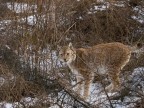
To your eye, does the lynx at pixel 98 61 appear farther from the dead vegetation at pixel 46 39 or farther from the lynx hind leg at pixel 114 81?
the dead vegetation at pixel 46 39

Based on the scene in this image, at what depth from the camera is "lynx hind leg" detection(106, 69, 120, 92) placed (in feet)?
23.0

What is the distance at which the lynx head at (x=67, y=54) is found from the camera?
7015 millimetres

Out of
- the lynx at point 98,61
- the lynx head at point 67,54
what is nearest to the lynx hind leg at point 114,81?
the lynx at point 98,61

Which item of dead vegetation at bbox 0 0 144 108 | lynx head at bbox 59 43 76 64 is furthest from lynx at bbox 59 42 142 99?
dead vegetation at bbox 0 0 144 108

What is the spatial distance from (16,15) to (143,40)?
104 inches

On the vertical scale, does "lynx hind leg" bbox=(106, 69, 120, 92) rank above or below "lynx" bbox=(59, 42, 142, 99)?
below

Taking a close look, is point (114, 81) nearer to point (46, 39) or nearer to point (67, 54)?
point (67, 54)

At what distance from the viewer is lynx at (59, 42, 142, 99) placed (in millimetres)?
7109

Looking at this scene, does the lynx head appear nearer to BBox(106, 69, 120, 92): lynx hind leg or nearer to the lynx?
the lynx

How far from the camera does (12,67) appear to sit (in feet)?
22.8

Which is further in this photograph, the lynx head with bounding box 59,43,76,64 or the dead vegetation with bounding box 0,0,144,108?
the lynx head with bounding box 59,43,76,64

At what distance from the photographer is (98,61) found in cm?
731

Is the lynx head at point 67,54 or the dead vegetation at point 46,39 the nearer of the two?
the dead vegetation at point 46,39

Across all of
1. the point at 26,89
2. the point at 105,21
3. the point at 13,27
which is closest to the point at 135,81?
the point at 26,89
